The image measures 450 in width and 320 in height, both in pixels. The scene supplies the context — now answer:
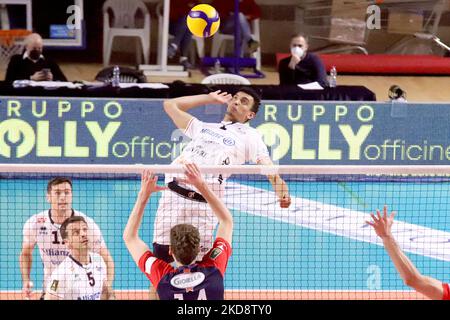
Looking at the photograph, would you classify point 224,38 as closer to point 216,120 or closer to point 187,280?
point 216,120

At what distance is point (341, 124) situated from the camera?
522 inches

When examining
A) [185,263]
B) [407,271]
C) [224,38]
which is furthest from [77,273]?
[224,38]

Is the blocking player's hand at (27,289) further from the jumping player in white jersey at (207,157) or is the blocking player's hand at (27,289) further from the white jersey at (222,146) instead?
the white jersey at (222,146)

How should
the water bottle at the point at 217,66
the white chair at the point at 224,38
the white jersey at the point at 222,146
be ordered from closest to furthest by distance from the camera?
1. the white jersey at the point at 222,146
2. the water bottle at the point at 217,66
3. the white chair at the point at 224,38

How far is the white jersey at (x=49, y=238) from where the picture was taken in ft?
27.0

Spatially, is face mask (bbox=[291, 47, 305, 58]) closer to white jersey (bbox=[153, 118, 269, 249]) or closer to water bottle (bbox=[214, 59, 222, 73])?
water bottle (bbox=[214, 59, 222, 73])

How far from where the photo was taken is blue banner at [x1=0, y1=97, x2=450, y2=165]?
1285cm

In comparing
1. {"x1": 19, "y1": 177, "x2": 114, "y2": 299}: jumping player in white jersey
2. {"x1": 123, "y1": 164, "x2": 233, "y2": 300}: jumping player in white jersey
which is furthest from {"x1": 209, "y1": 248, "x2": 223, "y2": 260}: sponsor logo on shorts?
{"x1": 19, "y1": 177, "x2": 114, "y2": 299}: jumping player in white jersey

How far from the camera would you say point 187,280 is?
22.1 feet

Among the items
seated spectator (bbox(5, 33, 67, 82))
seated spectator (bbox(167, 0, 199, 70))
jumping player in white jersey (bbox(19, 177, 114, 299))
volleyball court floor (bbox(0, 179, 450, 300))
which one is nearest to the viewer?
jumping player in white jersey (bbox(19, 177, 114, 299))

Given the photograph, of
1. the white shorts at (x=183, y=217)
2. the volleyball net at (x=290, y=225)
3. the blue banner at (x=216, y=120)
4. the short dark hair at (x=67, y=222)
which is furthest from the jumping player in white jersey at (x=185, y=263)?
the blue banner at (x=216, y=120)

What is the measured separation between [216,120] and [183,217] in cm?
485

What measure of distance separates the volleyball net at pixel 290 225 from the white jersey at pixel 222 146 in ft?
1.20

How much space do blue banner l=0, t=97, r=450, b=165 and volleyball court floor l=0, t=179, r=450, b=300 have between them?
0.41 m
